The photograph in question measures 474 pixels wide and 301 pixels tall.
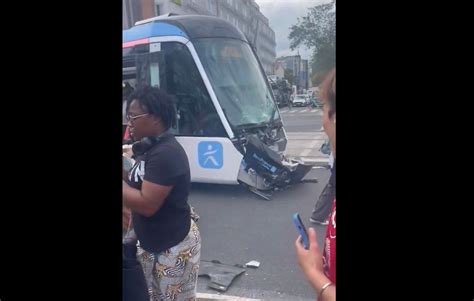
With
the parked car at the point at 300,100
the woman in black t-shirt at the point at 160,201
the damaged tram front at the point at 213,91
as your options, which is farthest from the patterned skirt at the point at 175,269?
the parked car at the point at 300,100

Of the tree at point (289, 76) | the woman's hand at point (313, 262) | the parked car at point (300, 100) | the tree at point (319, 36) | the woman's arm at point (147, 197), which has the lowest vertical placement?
the woman's hand at point (313, 262)

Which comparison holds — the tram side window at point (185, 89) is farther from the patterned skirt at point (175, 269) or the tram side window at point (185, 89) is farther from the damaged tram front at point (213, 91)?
the patterned skirt at point (175, 269)

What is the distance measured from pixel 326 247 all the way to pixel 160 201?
65 centimetres

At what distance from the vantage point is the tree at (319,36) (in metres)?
1.41

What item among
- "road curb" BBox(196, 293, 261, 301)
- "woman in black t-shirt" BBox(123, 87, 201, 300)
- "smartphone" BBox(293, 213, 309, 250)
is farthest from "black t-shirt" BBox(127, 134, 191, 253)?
"smartphone" BBox(293, 213, 309, 250)

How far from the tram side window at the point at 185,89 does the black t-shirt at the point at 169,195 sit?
0.30 ft

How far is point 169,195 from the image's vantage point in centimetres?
160

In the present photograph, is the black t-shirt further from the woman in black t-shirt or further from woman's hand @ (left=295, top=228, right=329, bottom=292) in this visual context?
woman's hand @ (left=295, top=228, right=329, bottom=292)

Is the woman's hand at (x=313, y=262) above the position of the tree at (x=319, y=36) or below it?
below

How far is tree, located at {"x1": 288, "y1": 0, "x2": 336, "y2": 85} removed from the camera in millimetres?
Answer: 1414

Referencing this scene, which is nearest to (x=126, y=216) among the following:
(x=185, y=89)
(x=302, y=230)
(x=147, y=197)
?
(x=147, y=197)

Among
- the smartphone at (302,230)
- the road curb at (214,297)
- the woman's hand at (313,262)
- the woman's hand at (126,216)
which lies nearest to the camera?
the woman's hand at (313,262)
